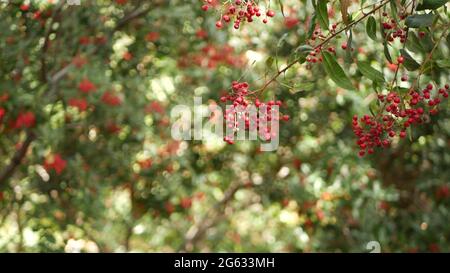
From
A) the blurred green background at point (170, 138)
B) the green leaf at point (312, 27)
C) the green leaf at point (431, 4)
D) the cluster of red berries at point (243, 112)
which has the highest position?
the green leaf at point (431, 4)

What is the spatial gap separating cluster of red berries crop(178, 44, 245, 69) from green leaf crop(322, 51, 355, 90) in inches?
114

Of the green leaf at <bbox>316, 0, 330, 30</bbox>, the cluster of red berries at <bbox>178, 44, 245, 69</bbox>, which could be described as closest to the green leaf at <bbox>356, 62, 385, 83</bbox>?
the green leaf at <bbox>316, 0, 330, 30</bbox>

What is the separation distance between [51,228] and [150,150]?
3.32 feet

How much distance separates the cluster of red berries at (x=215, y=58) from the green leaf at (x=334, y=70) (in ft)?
9.47

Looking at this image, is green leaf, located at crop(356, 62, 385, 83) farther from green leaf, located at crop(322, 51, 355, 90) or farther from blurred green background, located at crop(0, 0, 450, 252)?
blurred green background, located at crop(0, 0, 450, 252)

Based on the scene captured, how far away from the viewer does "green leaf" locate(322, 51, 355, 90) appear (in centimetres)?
184

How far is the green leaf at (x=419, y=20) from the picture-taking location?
5.66 feet

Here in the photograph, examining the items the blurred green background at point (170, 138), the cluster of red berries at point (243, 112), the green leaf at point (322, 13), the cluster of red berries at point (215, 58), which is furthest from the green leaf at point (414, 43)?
the cluster of red berries at point (215, 58)

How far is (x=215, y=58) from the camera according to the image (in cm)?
484

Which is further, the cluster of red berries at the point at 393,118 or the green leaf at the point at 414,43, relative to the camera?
the green leaf at the point at 414,43

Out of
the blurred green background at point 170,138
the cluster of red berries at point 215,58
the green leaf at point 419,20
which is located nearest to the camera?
the green leaf at point 419,20

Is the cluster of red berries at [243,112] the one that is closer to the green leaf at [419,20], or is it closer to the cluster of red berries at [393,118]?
the cluster of red berries at [393,118]

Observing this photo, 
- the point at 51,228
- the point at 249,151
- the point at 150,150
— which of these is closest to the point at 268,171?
the point at 249,151
